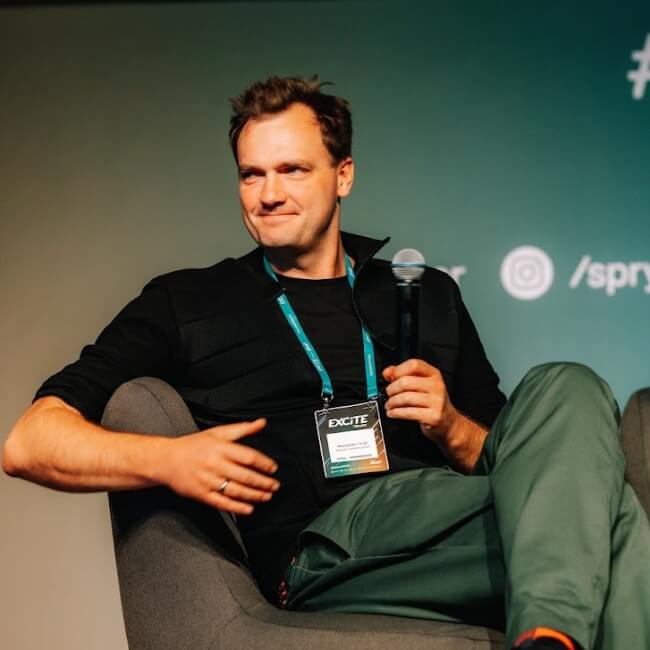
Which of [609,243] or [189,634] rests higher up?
[609,243]

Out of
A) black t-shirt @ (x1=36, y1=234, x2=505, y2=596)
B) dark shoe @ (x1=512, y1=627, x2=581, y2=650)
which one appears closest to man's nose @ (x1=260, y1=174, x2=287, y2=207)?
black t-shirt @ (x1=36, y1=234, x2=505, y2=596)

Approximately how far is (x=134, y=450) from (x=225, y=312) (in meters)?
0.53

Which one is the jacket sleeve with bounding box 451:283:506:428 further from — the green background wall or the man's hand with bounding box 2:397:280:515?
the man's hand with bounding box 2:397:280:515

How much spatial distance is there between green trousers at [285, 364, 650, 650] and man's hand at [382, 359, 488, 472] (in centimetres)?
11

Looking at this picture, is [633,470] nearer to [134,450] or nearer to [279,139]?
[134,450]

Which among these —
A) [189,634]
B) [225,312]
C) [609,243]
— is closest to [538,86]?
[609,243]

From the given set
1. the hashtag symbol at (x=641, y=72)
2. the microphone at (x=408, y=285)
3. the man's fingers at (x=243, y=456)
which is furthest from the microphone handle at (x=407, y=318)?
the hashtag symbol at (x=641, y=72)

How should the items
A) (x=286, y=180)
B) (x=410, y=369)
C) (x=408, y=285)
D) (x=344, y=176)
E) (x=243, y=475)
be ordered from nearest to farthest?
(x=243, y=475) < (x=408, y=285) < (x=410, y=369) < (x=286, y=180) < (x=344, y=176)

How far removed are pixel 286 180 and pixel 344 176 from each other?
23 cm

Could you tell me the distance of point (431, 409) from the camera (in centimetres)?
179

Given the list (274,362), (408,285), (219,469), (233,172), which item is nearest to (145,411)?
(219,469)

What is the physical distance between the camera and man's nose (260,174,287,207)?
207 centimetres

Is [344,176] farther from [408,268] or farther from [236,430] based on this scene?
[236,430]

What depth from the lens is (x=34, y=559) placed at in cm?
278
